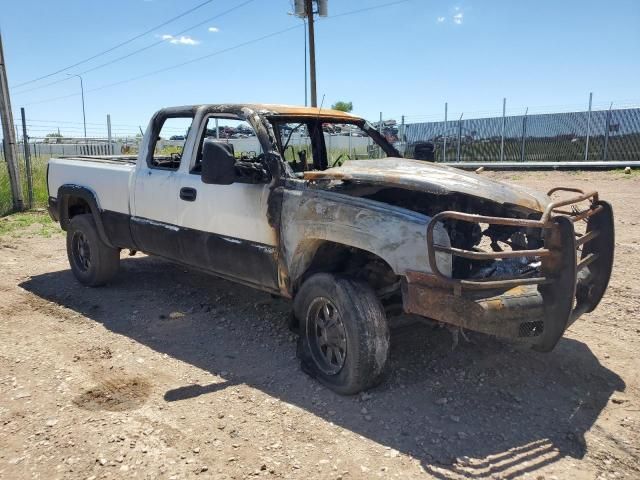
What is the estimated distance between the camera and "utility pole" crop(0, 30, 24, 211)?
11250 millimetres

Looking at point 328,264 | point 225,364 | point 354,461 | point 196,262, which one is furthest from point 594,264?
point 196,262

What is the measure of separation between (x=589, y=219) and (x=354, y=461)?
7.76ft

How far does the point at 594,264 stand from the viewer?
3.85 metres

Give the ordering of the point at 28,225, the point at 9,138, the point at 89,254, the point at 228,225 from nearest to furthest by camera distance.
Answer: the point at 228,225, the point at 89,254, the point at 28,225, the point at 9,138

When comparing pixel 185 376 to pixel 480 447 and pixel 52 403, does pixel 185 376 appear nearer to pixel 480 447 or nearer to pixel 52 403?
pixel 52 403

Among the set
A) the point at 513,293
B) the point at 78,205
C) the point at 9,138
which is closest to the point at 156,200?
the point at 78,205

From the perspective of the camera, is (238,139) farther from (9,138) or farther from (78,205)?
(9,138)

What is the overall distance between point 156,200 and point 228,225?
103 cm

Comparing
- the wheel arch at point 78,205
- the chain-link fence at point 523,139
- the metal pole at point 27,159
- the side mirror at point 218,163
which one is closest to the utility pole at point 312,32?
the chain-link fence at point 523,139

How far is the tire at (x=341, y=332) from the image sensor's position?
3.49 metres

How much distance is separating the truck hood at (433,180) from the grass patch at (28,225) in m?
7.16

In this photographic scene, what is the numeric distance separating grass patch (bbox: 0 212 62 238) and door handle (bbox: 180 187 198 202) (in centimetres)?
550


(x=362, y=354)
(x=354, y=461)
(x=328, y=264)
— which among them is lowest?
(x=354, y=461)

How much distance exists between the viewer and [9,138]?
11250 millimetres
